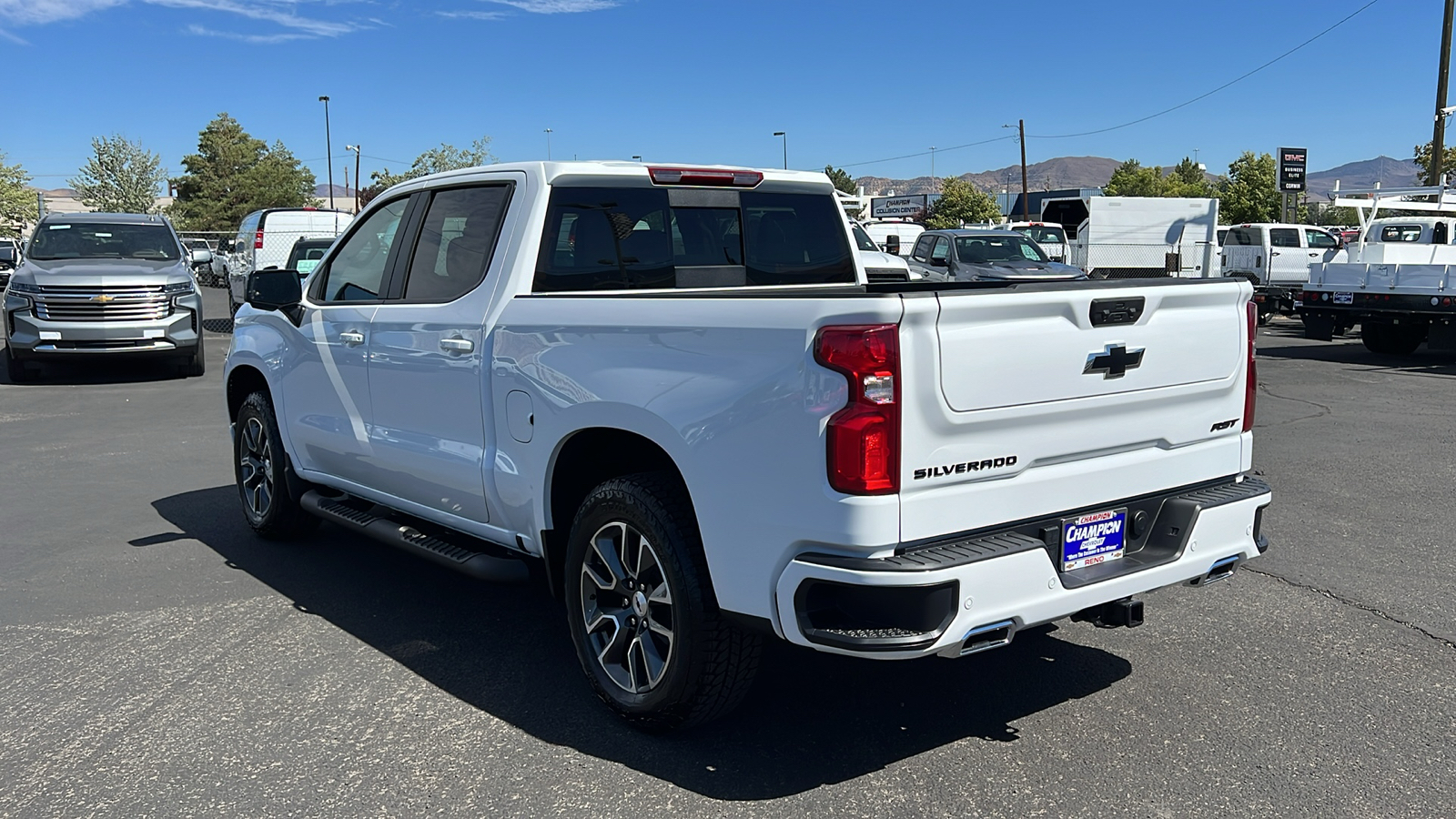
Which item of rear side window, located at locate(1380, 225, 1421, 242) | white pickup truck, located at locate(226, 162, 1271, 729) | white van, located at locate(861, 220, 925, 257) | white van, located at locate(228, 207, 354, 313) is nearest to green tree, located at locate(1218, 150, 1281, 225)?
white van, located at locate(861, 220, 925, 257)

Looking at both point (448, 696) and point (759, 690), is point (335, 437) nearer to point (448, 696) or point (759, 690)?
point (448, 696)

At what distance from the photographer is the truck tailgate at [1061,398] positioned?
131 inches

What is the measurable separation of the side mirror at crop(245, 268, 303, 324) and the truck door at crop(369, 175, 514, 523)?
0.98 m

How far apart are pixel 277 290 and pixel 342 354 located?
709mm

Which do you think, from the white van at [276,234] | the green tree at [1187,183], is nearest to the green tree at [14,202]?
the white van at [276,234]

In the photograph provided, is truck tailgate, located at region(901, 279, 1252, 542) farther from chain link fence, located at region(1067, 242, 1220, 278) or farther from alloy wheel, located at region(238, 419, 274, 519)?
chain link fence, located at region(1067, 242, 1220, 278)

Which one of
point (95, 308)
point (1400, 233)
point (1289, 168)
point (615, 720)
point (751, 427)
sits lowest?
point (615, 720)

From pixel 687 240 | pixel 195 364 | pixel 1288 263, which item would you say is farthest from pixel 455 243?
pixel 1288 263

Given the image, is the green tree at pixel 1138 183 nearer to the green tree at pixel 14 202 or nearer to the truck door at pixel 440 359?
the green tree at pixel 14 202

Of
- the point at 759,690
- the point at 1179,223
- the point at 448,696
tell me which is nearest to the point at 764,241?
the point at 759,690

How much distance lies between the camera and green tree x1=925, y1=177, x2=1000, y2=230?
82.9 meters

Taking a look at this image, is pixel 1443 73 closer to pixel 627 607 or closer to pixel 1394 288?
pixel 1394 288

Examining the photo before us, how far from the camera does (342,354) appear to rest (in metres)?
5.64

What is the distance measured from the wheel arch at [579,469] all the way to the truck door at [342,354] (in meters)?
1.43
